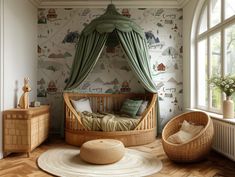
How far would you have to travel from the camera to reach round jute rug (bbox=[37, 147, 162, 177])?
2.72m

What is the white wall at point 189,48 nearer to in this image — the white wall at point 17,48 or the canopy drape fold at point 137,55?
the canopy drape fold at point 137,55

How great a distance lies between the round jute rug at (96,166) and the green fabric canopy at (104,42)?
Result: 138 centimetres

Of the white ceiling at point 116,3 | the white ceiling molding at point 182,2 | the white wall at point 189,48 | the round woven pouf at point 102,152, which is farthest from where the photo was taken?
the white ceiling at point 116,3

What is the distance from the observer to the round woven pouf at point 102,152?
290cm

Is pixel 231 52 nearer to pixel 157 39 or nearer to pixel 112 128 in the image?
pixel 157 39

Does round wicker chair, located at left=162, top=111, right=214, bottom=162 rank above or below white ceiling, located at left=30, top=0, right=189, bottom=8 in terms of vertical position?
below

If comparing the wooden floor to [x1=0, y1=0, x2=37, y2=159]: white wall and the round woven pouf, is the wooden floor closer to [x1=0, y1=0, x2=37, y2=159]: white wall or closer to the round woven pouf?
the round woven pouf

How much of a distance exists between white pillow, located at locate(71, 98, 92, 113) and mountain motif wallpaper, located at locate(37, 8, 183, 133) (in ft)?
1.54

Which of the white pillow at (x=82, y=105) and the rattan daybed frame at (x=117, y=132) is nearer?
the rattan daybed frame at (x=117, y=132)

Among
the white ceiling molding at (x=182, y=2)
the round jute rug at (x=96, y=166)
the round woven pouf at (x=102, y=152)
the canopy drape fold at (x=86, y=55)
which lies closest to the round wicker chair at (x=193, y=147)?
the round jute rug at (x=96, y=166)

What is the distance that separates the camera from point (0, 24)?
3.35 meters

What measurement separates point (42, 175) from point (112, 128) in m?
1.46

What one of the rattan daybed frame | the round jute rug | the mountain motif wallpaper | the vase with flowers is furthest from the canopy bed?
the vase with flowers

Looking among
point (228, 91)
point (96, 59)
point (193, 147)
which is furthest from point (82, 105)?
point (228, 91)
